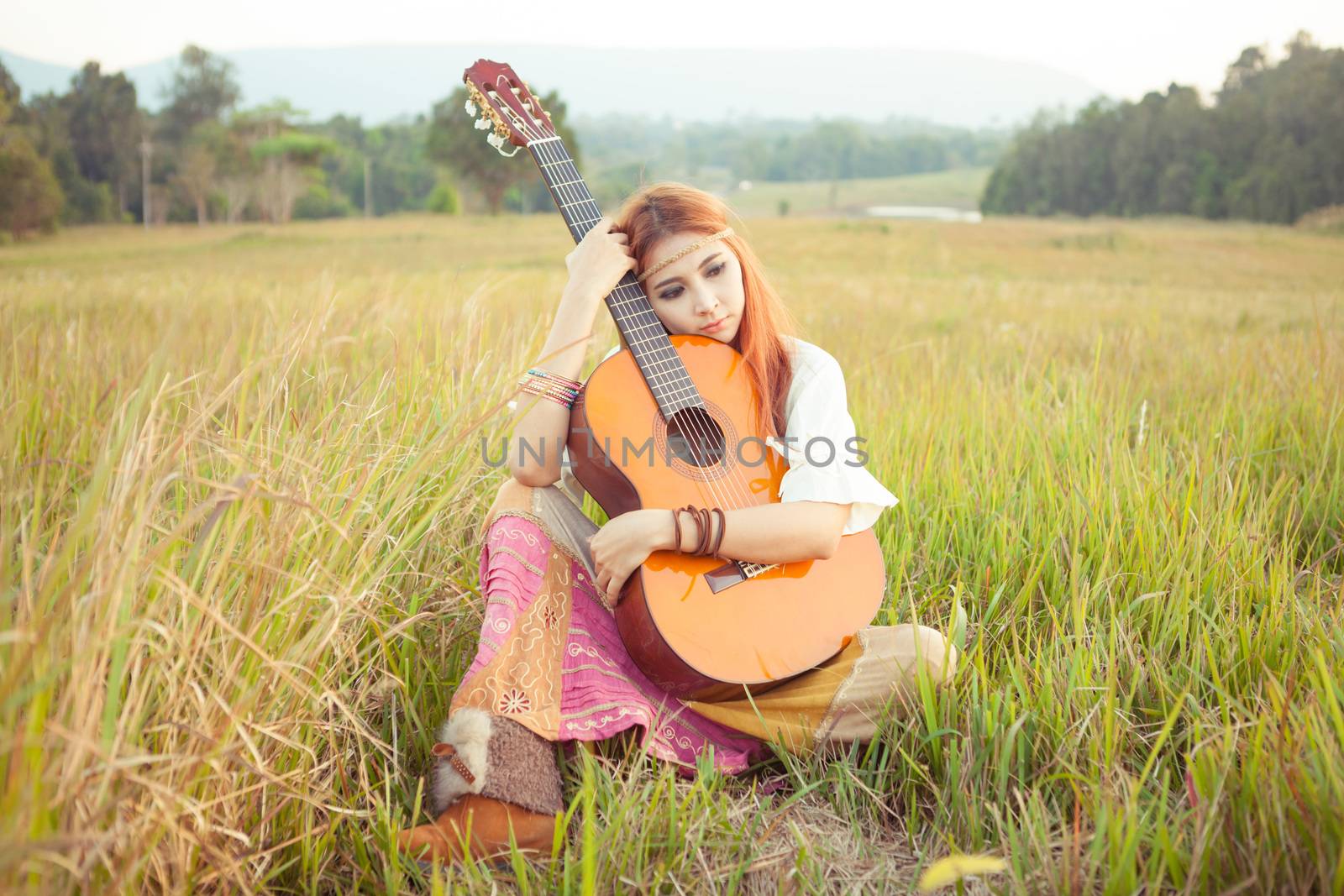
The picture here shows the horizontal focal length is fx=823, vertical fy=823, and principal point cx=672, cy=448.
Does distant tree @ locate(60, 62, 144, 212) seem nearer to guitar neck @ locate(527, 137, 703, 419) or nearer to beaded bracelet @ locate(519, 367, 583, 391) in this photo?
guitar neck @ locate(527, 137, 703, 419)

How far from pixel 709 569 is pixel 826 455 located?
1.33 feet

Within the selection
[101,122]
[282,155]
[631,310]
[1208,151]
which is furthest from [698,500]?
[282,155]

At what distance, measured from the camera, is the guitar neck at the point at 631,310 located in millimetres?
1970

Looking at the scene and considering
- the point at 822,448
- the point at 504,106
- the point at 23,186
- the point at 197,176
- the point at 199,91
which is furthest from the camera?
the point at 199,91

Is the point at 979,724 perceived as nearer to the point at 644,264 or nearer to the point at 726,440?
the point at 726,440

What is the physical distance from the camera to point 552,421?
6.52 ft

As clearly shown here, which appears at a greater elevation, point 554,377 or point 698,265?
point 698,265

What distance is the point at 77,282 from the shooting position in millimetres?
8703

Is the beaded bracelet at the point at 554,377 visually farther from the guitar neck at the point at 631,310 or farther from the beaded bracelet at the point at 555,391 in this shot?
the guitar neck at the point at 631,310

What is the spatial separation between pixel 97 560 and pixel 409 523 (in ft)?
3.74

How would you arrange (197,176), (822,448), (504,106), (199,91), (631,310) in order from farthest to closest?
1. (199,91)
2. (197,176)
3. (504,106)
4. (631,310)
5. (822,448)

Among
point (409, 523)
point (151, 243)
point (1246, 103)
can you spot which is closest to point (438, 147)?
point (151, 243)

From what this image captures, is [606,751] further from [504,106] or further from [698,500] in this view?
[504,106]

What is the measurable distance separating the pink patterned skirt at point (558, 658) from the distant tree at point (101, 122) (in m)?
24.2
